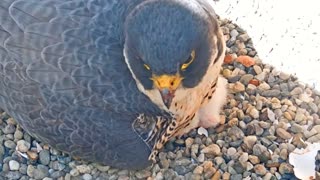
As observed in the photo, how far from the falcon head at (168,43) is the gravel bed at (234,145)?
0.57m

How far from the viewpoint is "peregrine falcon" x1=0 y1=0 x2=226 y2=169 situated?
2.67 meters

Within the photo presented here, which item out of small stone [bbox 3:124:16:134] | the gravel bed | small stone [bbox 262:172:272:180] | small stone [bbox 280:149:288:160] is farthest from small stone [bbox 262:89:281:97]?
small stone [bbox 3:124:16:134]

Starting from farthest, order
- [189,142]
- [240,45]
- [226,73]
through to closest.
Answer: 1. [240,45]
2. [226,73]
3. [189,142]

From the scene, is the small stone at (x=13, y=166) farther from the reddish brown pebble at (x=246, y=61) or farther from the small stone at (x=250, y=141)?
the reddish brown pebble at (x=246, y=61)

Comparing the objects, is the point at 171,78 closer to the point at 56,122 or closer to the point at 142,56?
the point at 142,56

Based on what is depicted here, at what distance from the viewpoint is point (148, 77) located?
2555mm

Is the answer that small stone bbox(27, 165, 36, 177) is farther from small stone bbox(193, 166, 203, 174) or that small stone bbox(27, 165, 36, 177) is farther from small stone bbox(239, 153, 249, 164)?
small stone bbox(239, 153, 249, 164)

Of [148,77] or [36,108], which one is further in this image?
[36,108]

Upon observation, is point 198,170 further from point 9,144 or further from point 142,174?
point 9,144

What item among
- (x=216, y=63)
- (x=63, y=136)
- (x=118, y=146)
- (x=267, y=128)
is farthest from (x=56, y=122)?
(x=267, y=128)

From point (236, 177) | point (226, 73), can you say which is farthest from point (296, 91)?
point (236, 177)

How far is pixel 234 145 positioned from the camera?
122 inches

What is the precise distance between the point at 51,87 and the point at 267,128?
96 centimetres

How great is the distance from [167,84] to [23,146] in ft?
3.09
